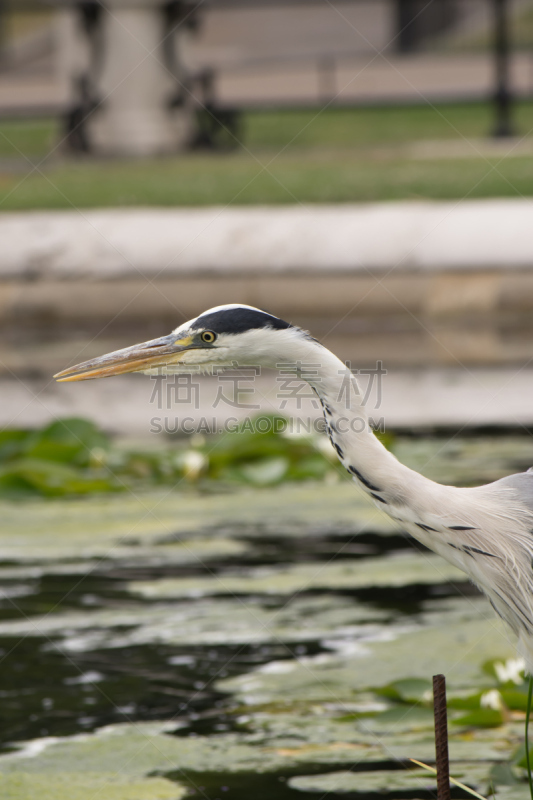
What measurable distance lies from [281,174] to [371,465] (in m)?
8.78

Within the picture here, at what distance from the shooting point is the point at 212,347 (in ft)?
9.19

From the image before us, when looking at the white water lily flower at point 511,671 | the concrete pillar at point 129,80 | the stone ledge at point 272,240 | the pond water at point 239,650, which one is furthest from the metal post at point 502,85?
the white water lily flower at point 511,671

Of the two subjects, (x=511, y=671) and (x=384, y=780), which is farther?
(x=511, y=671)

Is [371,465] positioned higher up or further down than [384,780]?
higher up

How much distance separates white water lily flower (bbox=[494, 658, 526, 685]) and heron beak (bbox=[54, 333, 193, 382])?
51.6 inches

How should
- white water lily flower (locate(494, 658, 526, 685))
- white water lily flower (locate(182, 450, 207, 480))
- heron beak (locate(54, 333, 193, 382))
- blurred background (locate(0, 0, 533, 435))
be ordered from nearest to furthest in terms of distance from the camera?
heron beak (locate(54, 333, 193, 382)), white water lily flower (locate(494, 658, 526, 685)), white water lily flower (locate(182, 450, 207, 480)), blurred background (locate(0, 0, 533, 435))

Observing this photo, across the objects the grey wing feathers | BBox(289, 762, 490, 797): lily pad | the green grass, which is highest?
the green grass

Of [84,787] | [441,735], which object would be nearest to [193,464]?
[84,787]

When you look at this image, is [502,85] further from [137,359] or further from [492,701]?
[137,359]

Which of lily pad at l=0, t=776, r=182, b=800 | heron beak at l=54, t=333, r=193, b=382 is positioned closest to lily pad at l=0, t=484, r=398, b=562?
lily pad at l=0, t=776, r=182, b=800

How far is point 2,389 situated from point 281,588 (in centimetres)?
356

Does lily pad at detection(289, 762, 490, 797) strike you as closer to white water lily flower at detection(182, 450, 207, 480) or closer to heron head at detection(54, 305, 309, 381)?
heron head at detection(54, 305, 309, 381)

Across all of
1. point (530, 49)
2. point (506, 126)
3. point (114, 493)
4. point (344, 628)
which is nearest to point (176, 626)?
point (344, 628)

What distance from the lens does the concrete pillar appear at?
13.0 metres
